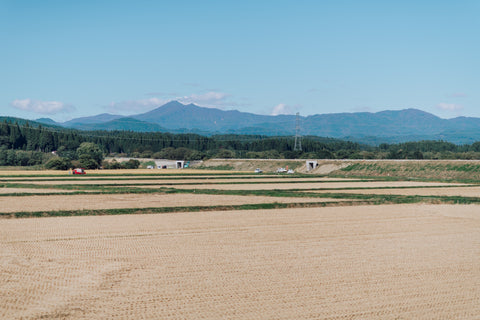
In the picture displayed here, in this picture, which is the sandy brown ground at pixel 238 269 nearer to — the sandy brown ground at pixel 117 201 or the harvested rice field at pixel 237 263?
the harvested rice field at pixel 237 263

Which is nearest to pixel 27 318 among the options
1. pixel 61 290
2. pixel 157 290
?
pixel 61 290

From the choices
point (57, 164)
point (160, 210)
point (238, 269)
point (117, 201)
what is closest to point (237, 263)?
point (238, 269)

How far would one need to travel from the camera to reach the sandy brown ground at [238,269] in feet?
48.0

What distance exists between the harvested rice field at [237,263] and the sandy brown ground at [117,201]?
2.58 feet

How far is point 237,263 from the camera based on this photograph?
19984 mm

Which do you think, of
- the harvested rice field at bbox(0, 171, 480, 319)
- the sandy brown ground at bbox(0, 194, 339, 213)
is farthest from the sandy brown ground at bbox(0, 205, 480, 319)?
the sandy brown ground at bbox(0, 194, 339, 213)

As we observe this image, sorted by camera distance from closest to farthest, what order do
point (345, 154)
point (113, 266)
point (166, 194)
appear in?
point (113, 266) < point (166, 194) < point (345, 154)

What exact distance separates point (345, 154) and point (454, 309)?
14712cm

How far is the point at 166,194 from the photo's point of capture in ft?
172

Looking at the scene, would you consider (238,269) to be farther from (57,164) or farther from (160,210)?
(57,164)

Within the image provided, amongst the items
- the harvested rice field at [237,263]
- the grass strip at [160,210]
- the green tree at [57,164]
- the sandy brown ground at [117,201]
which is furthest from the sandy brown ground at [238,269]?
the green tree at [57,164]

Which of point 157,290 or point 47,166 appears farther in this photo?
point 47,166

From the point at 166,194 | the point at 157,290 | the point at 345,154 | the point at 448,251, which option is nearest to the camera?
the point at 157,290

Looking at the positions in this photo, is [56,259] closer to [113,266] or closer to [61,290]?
[113,266]
